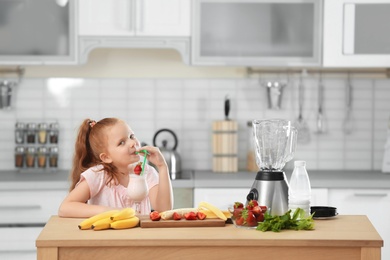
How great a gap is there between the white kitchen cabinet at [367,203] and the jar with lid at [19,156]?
6.16 feet

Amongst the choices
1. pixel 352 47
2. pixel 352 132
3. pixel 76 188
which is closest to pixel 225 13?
pixel 352 47

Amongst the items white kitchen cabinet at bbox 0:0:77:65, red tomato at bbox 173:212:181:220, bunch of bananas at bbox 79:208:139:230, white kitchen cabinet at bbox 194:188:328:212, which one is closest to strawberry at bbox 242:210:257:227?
red tomato at bbox 173:212:181:220

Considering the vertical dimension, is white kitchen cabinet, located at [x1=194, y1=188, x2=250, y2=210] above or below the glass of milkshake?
below

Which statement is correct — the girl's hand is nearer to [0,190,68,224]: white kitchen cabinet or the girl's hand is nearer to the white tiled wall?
[0,190,68,224]: white kitchen cabinet

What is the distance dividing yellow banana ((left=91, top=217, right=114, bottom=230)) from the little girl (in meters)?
0.42

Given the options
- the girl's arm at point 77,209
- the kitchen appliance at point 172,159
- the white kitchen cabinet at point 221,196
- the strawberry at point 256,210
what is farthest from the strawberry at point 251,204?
the kitchen appliance at point 172,159

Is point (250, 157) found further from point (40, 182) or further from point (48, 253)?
point (48, 253)

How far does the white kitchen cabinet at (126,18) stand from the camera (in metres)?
4.42

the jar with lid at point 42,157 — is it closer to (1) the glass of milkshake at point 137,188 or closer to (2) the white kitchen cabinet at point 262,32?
(2) the white kitchen cabinet at point 262,32

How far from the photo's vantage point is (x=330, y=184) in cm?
430

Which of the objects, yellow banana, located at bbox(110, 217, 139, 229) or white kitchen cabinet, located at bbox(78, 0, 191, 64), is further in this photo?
white kitchen cabinet, located at bbox(78, 0, 191, 64)

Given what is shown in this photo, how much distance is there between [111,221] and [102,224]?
1.3 inches

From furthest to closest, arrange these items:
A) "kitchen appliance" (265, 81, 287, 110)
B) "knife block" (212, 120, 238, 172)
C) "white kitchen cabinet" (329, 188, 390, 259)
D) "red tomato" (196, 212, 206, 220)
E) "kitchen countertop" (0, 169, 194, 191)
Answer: "kitchen appliance" (265, 81, 287, 110), "knife block" (212, 120, 238, 172), "white kitchen cabinet" (329, 188, 390, 259), "kitchen countertop" (0, 169, 194, 191), "red tomato" (196, 212, 206, 220)

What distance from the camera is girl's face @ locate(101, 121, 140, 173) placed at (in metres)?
3.00
